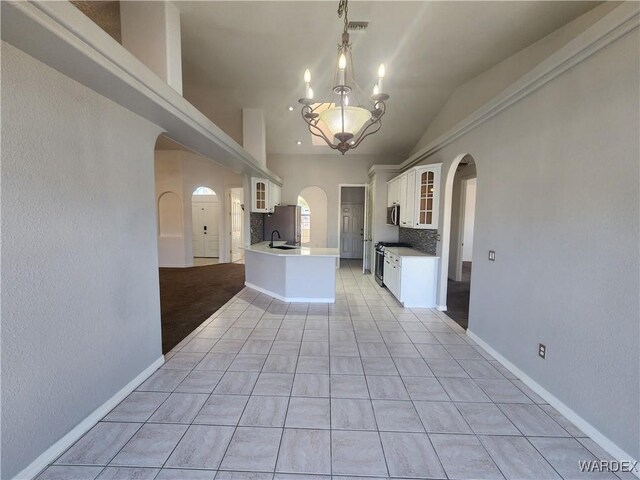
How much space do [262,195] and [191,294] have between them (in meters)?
2.34

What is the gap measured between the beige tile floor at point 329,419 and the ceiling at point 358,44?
334 centimetres

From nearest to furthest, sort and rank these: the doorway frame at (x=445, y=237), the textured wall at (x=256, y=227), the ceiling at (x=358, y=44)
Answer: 1. the ceiling at (x=358, y=44)
2. the doorway frame at (x=445, y=237)
3. the textured wall at (x=256, y=227)

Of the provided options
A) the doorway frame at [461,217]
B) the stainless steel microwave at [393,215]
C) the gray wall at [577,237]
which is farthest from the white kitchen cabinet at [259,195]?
the doorway frame at [461,217]

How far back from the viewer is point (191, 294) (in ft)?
16.3

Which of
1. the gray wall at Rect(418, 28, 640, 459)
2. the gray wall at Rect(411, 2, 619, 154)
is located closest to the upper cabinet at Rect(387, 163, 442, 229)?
the gray wall at Rect(411, 2, 619, 154)

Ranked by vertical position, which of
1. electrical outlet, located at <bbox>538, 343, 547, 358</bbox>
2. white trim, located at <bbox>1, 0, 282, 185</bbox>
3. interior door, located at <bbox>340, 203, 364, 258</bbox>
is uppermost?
white trim, located at <bbox>1, 0, 282, 185</bbox>

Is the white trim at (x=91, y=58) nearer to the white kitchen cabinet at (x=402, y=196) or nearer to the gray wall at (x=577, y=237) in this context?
the gray wall at (x=577, y=237)

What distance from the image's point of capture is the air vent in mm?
2777

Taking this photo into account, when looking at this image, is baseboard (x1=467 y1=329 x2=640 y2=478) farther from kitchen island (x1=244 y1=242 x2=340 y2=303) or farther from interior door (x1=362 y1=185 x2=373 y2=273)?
interior door (x1=362 y1=185 x2=373 y2=273)

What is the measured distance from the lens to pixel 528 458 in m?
1.64

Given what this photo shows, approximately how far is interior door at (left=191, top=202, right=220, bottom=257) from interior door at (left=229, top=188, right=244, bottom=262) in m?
0.53

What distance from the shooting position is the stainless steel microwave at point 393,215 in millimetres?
5407

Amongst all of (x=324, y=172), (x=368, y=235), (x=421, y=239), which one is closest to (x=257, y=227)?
(x=324, y=172)

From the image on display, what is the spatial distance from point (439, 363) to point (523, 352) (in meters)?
0.72
